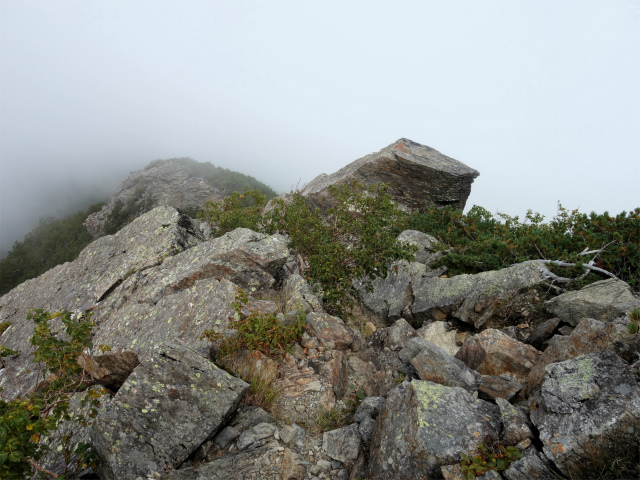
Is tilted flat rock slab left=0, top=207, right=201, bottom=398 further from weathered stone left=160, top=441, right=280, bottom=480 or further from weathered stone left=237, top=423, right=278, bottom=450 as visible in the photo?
weathered stone left=160, top=441, right=280, bottom=480

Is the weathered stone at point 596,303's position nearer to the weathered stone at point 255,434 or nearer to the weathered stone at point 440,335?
the weathered stone at point 440,335

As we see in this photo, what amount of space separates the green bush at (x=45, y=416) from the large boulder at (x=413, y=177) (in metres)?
16.5

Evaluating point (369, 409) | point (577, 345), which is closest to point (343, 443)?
point (369, 409)

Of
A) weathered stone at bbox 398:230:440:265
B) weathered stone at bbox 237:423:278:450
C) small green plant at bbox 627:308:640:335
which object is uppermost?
small green plant at bbox 627:308:640:335

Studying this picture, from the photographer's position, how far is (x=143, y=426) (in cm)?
581

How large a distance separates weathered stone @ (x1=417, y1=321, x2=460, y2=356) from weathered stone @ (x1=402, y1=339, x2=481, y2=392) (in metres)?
Answer: 2.37

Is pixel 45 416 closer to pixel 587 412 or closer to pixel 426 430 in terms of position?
pixel 426 430

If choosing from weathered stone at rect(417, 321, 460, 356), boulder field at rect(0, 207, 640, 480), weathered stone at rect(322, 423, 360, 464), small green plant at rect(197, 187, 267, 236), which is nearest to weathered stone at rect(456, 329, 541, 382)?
boulder field at rect(0, 207, 640, 480)

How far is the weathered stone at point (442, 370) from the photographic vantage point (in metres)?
6.38

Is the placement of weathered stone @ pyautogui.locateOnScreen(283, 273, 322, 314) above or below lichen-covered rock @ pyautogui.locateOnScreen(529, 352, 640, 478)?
below

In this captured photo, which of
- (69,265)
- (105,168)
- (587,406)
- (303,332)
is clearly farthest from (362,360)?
(105,168)

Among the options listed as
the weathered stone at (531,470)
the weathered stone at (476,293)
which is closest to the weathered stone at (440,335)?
the weathered stone at (476,293)

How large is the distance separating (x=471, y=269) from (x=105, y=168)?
16601 centimetres

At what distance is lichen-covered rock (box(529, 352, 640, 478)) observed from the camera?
4.24 m
